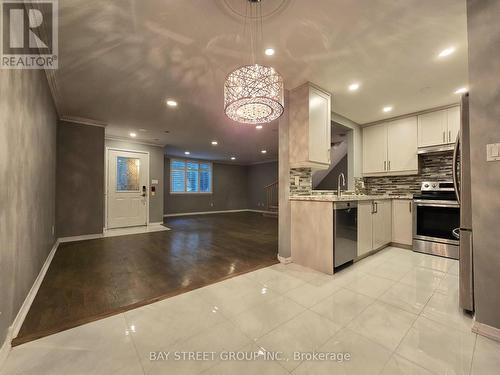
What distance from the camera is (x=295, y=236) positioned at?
2867 mm

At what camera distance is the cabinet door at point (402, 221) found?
353 cm

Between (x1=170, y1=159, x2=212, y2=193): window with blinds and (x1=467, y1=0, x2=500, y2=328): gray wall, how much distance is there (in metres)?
8.63

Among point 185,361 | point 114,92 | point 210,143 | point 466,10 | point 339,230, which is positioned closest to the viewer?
point 185,361

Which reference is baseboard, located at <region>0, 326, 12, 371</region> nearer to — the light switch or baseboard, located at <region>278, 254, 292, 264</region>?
Result: baseboard, located at <region>278, 254, 292, 264</region>

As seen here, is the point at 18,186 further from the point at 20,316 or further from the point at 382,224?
the point at 382,224

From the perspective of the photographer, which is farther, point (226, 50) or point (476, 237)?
point (226, 50)

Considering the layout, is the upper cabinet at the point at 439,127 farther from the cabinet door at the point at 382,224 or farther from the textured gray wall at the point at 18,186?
the textured gray wall at the point at 18,186

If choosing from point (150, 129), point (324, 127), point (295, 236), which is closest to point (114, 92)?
point (150, 129)

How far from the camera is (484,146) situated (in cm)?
147

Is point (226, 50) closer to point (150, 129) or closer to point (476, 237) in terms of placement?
point (476, 237)

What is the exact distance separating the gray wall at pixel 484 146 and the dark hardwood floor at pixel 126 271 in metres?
2.04

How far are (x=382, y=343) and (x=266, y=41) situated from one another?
2.68m

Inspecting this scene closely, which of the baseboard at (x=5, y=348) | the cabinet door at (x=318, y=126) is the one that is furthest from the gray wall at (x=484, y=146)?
the baseboard at (x=5, y=348)

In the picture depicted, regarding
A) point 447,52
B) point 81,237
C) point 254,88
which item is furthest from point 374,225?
point 81,237
